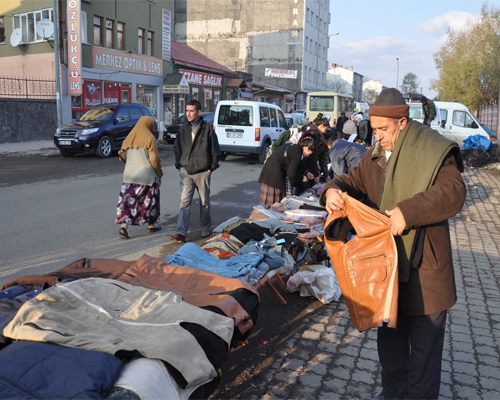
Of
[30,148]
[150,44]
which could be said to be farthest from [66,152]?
[150,44]

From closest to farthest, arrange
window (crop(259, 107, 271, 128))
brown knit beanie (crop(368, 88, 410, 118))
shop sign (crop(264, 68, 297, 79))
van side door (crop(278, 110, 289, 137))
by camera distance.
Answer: brown knit beanie (crop(368, 88, 410, 118)), window (crop(259, 107, 271, 128)), van side door (crop(278, 110, 289, 137)), shop sign (crop(264, 68, 297, 79))

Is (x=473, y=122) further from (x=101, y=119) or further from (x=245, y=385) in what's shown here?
(x=245, y=385)

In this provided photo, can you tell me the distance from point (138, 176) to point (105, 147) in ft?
33.6

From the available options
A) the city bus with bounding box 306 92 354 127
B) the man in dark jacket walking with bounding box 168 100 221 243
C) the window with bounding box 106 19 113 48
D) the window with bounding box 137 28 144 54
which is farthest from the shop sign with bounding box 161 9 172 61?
the man in dark jacket walking with bounding box 168 100 221 243

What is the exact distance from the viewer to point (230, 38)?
2313 inches

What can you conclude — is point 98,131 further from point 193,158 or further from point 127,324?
point 127,324

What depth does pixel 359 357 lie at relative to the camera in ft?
12.8

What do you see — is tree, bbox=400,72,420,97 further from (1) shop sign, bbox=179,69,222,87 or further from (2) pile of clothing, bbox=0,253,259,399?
(2) pile of clothing, bbox=0,253,259,399

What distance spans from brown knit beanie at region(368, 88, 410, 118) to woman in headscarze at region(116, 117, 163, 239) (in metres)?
5.03

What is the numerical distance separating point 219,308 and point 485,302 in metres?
3.47

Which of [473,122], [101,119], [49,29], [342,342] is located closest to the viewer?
[342,342]

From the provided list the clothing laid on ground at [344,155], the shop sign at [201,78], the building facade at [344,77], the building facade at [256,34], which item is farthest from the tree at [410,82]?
Result: the clothing laid on ground at [344,155]

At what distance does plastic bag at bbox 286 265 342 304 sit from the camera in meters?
5.04

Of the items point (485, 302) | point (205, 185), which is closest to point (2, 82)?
point (205, 185)
